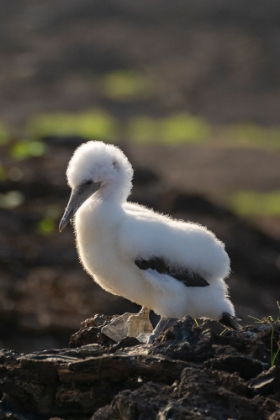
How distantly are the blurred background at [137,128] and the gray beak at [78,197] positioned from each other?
19.4 ft

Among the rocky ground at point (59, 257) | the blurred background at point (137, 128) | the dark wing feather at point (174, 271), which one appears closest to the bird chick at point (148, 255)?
the dark wing feather at point (174, 271)

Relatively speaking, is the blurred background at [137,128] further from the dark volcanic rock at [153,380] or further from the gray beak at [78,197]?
the dark volcanic rock at [153,380]

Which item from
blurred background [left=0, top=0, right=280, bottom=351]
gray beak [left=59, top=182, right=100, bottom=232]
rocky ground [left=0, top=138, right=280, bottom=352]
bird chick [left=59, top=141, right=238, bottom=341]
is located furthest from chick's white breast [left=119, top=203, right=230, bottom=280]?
blurred background [left=0, top=0, right=280, bottom=351]

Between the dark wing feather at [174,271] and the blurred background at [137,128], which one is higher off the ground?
the blurred background at [137,128]

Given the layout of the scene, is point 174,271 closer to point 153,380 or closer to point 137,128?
point 153,380

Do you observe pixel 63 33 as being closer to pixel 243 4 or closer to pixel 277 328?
pixel 243 4

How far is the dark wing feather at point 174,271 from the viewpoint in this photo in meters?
8.82

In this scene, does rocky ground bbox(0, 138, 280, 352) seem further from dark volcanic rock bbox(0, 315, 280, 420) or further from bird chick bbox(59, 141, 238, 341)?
dark volcanic rock bbox(0, 315, 280, 420)

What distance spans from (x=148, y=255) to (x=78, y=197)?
34.0 inches

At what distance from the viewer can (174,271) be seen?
29.2ft

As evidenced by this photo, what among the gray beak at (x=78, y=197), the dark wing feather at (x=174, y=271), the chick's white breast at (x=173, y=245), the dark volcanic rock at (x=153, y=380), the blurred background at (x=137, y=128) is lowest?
the dark volcanic rock at (x=153, y=380)

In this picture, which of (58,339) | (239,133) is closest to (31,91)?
(239,133)

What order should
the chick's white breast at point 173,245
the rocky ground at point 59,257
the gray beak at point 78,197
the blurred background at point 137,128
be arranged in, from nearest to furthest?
1. the chick's white breast at point 173,245
2. the gray beak at point 78,197
3. the rocky ground at point 59,257
4. the blurred background at point 137,128

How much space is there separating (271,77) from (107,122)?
6424mm
